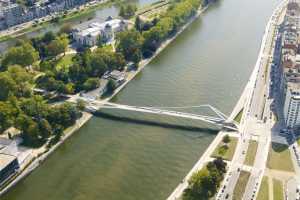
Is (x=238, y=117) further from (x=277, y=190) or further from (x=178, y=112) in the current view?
(x=277, y=190)

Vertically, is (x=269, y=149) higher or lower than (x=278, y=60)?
lower

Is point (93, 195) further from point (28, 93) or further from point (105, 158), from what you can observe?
point (28, 93)

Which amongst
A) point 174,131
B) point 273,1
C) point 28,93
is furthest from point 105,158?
point 273,1

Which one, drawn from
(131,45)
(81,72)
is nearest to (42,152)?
(81,72)

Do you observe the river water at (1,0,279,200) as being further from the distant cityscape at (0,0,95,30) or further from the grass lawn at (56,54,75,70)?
the distant cityscape at (0,0,95,30)

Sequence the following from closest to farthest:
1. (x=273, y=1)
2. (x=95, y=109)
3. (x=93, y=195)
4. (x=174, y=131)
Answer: (x=93, y=195) < (x=174, y=131) < (x=95, y=109) < (x=273, y=1)

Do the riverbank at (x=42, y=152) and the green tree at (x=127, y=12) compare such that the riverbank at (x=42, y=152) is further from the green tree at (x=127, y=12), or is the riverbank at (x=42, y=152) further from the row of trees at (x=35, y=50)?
the green tree at (x=127, y=12)
